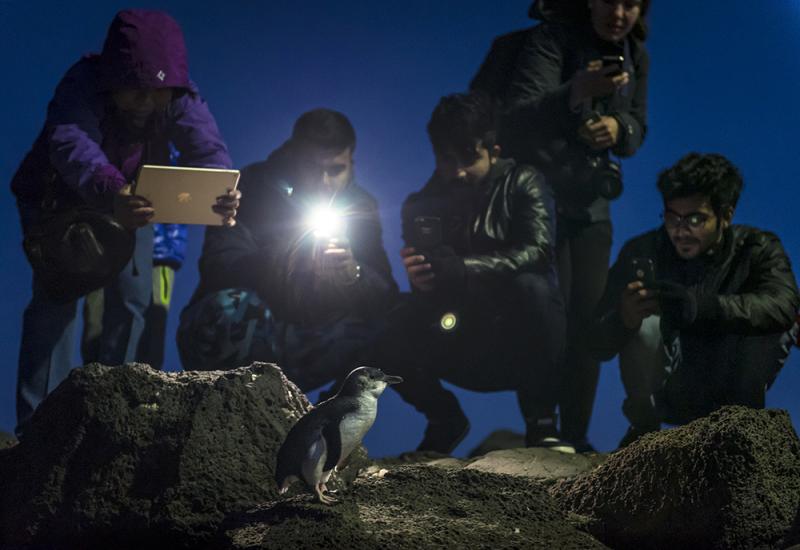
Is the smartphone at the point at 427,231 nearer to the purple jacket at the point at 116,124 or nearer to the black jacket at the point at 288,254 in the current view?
the black jacket at the point at 288,254

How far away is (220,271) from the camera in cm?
464

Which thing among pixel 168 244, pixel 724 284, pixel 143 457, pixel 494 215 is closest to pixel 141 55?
pixel 168 244

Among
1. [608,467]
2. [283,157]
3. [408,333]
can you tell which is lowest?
[608,467]

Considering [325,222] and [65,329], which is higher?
[325,222]

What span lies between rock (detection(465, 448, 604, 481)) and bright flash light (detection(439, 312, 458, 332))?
25.3 inches

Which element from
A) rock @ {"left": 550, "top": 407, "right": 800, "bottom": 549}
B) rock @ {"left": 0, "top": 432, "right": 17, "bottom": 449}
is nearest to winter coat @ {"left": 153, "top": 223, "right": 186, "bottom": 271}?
rock @ {"left": 0, "top": 432, "right": 17, "bottom": 449}

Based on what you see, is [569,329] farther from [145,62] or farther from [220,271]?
[145,62]

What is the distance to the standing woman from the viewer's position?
4.76 meters

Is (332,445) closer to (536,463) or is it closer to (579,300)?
(536,463)

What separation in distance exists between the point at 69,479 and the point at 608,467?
1675 millimetres

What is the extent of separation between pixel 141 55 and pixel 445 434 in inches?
79.2

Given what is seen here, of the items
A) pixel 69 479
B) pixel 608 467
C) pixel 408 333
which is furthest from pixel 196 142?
pixel 608 467

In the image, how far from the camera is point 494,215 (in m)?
4.72

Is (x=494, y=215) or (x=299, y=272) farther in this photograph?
(x=494, y=215)
